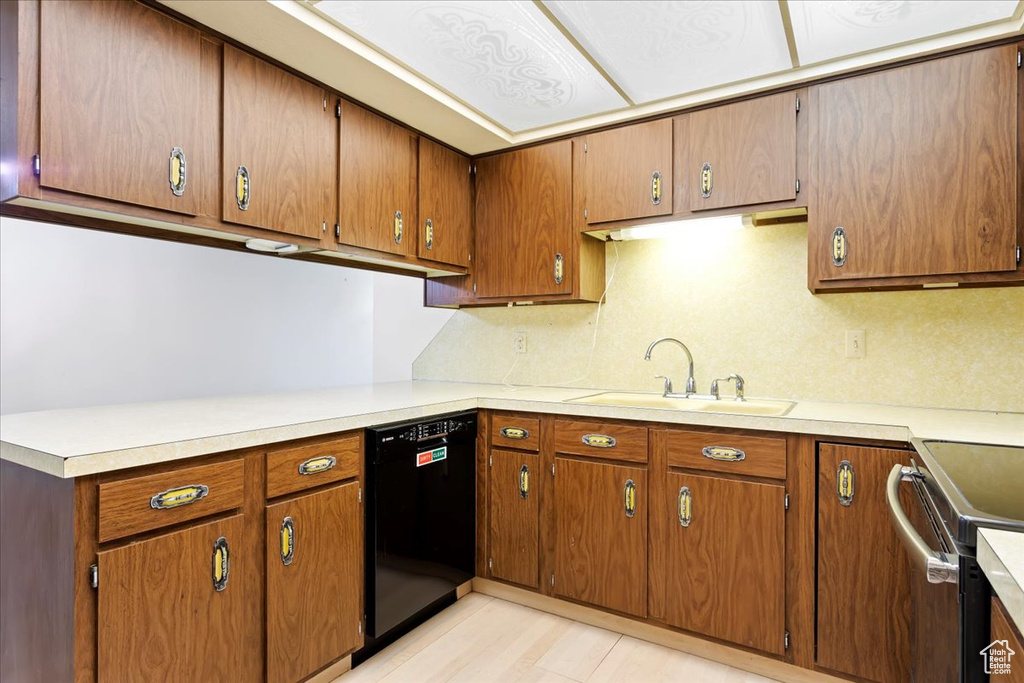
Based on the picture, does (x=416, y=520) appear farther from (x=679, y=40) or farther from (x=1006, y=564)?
(x=679, y=40)

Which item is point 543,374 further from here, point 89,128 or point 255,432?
point 89,128

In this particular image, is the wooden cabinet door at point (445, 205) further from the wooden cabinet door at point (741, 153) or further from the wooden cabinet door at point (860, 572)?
the wooden cabinet door at point (860, 572)

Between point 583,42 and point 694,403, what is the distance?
5.05 feet

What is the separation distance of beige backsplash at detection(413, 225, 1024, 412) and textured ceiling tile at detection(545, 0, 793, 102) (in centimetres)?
72

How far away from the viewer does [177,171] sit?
66.1 inches

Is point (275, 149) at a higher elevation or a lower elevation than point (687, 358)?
higher

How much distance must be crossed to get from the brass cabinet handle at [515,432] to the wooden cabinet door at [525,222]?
2.37ft

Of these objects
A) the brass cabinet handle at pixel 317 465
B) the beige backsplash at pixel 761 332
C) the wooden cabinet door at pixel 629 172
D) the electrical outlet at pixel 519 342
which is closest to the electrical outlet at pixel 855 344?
the beige backsplash at pixel 761 332

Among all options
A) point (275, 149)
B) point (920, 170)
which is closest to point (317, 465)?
point (275, 149)

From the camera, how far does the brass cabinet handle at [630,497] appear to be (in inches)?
82.6

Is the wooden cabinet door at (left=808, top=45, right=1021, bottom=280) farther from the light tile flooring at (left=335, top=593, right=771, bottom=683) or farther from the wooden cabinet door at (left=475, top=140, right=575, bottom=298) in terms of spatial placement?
the light tile flooring at (left=335, top=593, right=771, bottom=683)

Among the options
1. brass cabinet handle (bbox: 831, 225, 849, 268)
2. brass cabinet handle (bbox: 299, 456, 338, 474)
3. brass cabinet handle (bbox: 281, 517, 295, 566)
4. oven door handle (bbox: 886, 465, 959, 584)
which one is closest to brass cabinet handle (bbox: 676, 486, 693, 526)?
oven door handle (bbox: 886, 465, 959, 584)

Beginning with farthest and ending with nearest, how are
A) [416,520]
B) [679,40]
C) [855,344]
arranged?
[855,344], [416,520], [679,40]

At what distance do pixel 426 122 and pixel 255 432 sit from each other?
1.62m
